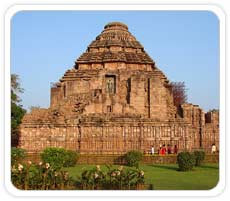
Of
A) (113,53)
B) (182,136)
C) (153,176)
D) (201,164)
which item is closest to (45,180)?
(153,176)

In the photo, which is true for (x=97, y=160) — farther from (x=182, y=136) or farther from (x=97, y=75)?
(x=97, y=75)

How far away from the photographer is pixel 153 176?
16.6 metres

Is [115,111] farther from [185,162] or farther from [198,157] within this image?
[185,162]

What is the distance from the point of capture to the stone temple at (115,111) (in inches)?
1029

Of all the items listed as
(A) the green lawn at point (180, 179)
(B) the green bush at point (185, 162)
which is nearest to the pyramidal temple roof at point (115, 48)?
(B) the green bush at point (185, 162)

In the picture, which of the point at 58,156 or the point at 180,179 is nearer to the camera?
the point at 180,179

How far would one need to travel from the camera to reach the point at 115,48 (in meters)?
34.8

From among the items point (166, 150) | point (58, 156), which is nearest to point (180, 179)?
point (58, 156)

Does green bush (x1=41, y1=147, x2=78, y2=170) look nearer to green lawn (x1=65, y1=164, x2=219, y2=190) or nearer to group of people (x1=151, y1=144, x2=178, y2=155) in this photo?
green lawn (x1=65, y1=164, x2=219, y2=190)

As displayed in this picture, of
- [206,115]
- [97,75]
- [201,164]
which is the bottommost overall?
[201,164]

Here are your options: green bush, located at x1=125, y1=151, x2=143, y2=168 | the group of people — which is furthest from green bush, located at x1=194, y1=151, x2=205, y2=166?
the group of people

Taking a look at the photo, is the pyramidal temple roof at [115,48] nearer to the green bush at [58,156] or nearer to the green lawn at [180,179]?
the green bush at [58,156]

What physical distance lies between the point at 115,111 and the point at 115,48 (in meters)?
7.56
